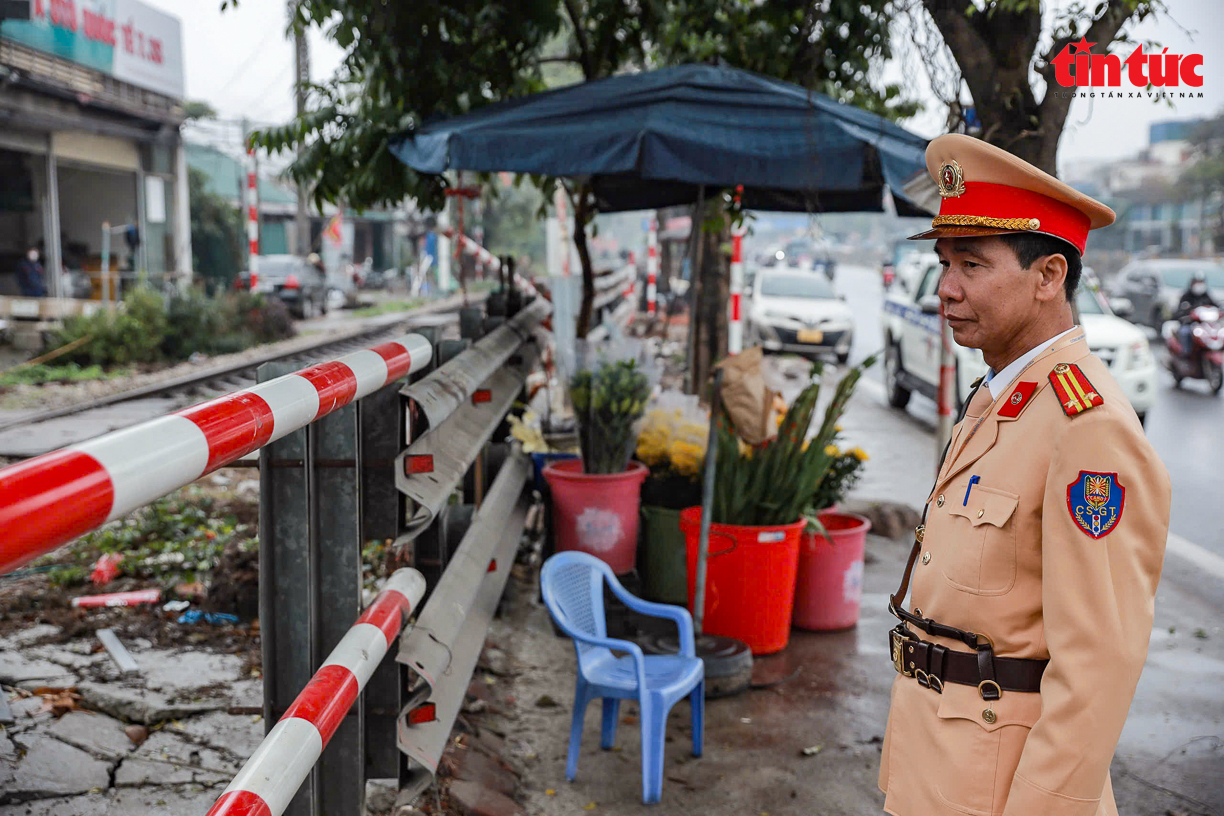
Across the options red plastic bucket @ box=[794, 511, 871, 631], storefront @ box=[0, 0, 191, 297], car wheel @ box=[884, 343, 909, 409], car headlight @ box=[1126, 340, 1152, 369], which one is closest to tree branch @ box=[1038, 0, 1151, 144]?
red plastic bucket @ box=[794, 511, 871, 631]

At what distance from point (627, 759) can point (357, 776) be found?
6.06ft

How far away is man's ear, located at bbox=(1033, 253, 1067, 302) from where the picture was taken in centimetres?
190

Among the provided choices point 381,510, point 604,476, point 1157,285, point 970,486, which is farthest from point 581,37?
point 1157,285

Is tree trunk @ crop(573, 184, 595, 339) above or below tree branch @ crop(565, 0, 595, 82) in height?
below

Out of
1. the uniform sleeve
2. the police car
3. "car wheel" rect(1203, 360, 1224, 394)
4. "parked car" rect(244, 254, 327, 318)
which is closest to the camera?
the uniform sleeve

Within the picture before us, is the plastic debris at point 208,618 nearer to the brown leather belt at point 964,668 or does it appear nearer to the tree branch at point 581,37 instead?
the brown leather belt at point 964,668

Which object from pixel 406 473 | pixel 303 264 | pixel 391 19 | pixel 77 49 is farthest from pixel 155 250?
pixel 406 473

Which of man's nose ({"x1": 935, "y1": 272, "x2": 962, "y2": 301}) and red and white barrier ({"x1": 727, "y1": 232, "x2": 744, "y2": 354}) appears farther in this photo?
red and white barrier ({"x1": 727, "y1": 232, "x2": 744, "y2": 354})

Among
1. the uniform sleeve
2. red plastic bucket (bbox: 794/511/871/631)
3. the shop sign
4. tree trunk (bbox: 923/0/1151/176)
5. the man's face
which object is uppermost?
the shop sign

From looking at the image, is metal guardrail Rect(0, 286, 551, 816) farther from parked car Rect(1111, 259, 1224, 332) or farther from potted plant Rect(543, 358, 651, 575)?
parked car Rect(1111, 259, 1224, 332)

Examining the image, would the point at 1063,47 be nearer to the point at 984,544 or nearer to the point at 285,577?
the point at 984,544

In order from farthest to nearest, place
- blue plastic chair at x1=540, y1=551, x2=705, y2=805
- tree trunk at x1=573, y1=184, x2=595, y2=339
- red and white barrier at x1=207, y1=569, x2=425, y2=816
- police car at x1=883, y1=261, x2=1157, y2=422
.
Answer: police car at x1=883, y1=261, x2=1157, y2=422 < tree trunk at x1=573, y1=184, x2=595, y2=339 < blue plastic chair at x1=540, y1=551, x2=705, y2=805 < red and white barrier at x1=207, y1=569, x2=425, y2=816

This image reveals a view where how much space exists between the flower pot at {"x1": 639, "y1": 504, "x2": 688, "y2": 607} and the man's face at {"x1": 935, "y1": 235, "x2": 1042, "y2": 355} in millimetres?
3711

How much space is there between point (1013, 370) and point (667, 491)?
385 cm
